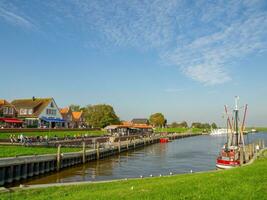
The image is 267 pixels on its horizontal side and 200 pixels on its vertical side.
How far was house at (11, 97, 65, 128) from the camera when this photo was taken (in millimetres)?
88875

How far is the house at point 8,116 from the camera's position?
252 ft

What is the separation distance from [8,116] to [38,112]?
972cm

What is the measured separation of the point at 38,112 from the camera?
89.6 m

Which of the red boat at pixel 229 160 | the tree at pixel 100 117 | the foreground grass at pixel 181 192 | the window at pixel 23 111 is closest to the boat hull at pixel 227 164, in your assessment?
the red boat at pixel 229 160

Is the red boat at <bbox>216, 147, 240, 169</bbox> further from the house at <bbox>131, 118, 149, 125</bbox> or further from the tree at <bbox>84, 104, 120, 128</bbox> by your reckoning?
the house at <bbox>131, 118, 149, 125</bbox>

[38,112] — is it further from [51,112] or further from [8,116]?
[8,116]

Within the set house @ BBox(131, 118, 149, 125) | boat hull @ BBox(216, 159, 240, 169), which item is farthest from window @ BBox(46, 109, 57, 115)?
house @ BBox(131, 118, 149, 125)

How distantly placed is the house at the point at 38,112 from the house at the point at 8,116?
11.6 feet

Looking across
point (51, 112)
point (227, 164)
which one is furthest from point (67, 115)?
point (227, 164)

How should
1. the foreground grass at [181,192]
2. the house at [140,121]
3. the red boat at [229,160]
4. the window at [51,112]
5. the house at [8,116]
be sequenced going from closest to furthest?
the foreground grass at [181,192], the red boat at [229,160], the house at [8,116], the window at [51,112], the house at [140,121]

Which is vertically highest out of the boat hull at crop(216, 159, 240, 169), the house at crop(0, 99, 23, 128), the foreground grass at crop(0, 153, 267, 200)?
A: the house at crop(0, 99, 23, 128)

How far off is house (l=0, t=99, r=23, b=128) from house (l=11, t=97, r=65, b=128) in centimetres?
355

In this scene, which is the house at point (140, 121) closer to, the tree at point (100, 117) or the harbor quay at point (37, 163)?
the tree at point (100, 117)

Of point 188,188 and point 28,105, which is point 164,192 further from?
point 28,105
